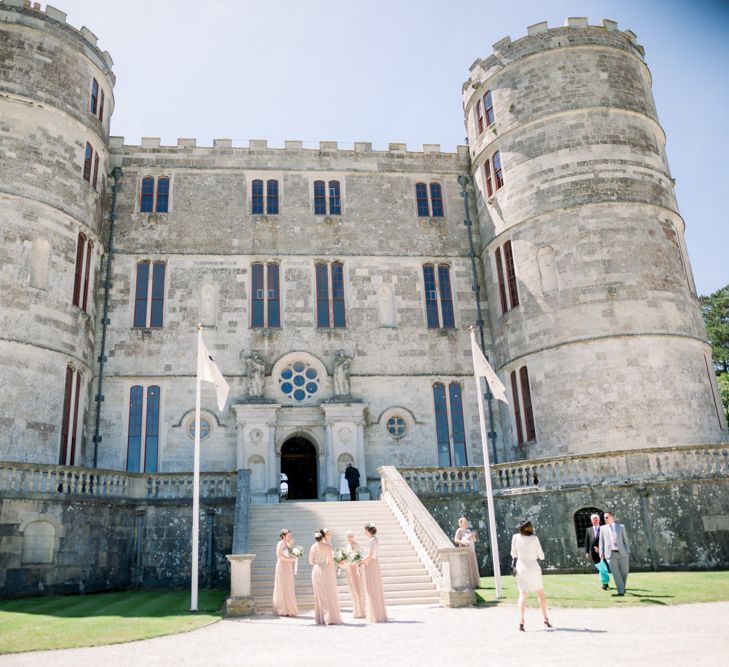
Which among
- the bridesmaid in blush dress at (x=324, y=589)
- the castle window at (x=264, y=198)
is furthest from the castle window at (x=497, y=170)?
the bridesmaid in blush dress at (x=324, y=589)

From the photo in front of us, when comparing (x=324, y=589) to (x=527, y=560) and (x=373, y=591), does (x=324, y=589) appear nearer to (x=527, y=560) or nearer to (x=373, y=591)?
(x=373, y=591)

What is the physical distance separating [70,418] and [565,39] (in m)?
21.7

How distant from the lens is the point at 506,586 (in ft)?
53.4

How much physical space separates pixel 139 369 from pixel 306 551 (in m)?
10.5

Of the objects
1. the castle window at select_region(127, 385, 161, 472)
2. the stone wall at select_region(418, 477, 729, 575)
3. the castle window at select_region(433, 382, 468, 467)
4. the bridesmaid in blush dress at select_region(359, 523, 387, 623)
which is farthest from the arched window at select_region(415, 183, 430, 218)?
the bridesmaid in blush dress at select_region(359, 523, 387, 623)

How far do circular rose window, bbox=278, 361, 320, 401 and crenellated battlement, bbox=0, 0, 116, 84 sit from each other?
1308cm

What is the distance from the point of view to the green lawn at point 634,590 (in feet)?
42.4

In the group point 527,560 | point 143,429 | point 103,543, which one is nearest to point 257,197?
point 143,429

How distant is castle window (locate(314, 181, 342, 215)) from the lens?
27797 mm

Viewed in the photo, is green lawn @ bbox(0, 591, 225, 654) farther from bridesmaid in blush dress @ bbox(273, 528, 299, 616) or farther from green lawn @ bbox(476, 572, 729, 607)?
green lawn @ bbox(476, 572, 729, 607)

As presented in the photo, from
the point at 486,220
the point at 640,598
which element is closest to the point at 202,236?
the point at 486,220

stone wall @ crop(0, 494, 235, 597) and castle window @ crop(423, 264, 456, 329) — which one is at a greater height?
castle window @ crop(423, 264, 456, 329)

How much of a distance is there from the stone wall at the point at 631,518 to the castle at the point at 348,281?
2.68 metres

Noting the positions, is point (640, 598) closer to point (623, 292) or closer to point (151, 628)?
point (151, 628)
